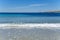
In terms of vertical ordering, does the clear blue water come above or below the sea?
below

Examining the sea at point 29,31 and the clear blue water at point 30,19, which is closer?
the sea at point 29,31

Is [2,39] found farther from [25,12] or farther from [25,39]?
[25,12]

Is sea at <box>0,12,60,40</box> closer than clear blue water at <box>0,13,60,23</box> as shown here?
Yes

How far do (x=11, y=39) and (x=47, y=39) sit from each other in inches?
40.1

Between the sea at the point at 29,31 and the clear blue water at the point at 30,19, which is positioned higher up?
the sea at the point at 29,31

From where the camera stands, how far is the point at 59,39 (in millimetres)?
3412

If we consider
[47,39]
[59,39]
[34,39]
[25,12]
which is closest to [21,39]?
[34,39]

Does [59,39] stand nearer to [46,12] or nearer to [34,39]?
[34,39]

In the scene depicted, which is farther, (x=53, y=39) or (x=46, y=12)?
(x=46, y=12)

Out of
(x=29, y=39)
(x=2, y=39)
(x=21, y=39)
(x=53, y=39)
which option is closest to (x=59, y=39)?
(x=53, y=39)

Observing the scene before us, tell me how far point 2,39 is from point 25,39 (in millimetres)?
650

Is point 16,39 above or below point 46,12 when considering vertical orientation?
above

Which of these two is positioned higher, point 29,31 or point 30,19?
point 29,31

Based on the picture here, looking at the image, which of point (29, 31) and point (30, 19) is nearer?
point (29, 31)
